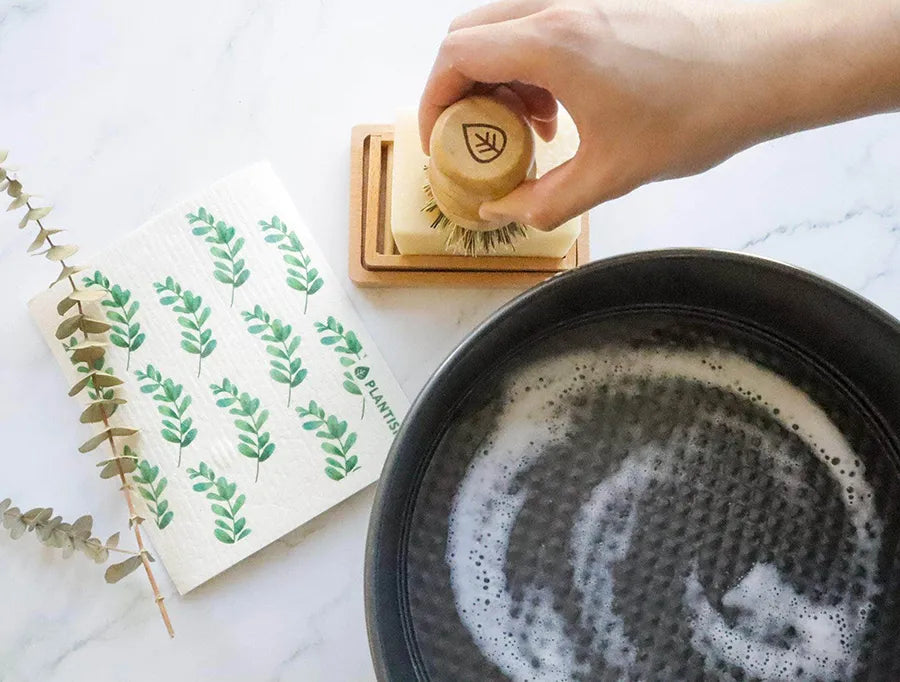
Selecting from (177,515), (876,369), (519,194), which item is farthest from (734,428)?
(177,515)

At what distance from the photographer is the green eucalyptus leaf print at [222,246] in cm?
55

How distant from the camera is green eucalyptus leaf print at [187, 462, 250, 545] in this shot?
53 cm

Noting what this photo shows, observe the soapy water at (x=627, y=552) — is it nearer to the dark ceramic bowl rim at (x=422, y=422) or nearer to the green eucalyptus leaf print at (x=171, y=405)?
the dark ceramic bowl rim at (x=422, y=422)

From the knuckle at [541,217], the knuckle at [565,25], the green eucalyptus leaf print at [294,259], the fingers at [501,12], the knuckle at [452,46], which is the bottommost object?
the knuckle at [541,217]

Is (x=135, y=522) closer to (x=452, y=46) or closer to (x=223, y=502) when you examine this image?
(x=223, y=502)

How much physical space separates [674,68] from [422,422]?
22 cm

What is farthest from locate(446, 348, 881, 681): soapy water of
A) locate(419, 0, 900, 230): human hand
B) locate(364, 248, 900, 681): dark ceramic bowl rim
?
locate(419, 0, 900, 230): human hand

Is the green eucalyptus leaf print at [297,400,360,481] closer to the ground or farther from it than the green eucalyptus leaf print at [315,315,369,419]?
closer to the ground

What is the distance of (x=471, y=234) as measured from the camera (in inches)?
19.3

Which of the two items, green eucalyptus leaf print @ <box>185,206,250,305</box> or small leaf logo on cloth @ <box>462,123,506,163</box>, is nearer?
small leaf logo on cloth @ <box>462,123,506,163</box>

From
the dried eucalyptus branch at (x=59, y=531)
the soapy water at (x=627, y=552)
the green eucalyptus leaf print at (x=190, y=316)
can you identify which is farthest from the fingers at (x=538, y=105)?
the dried eucalyptus branch at (x=59, y=531)

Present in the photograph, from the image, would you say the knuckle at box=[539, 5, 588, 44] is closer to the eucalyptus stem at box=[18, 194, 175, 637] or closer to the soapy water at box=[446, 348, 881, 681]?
the soapy water at box=[446, 348, 881, 681]

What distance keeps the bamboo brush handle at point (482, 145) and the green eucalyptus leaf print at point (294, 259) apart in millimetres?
162

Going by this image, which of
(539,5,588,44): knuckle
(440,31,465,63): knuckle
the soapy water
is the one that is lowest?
the soapy water
